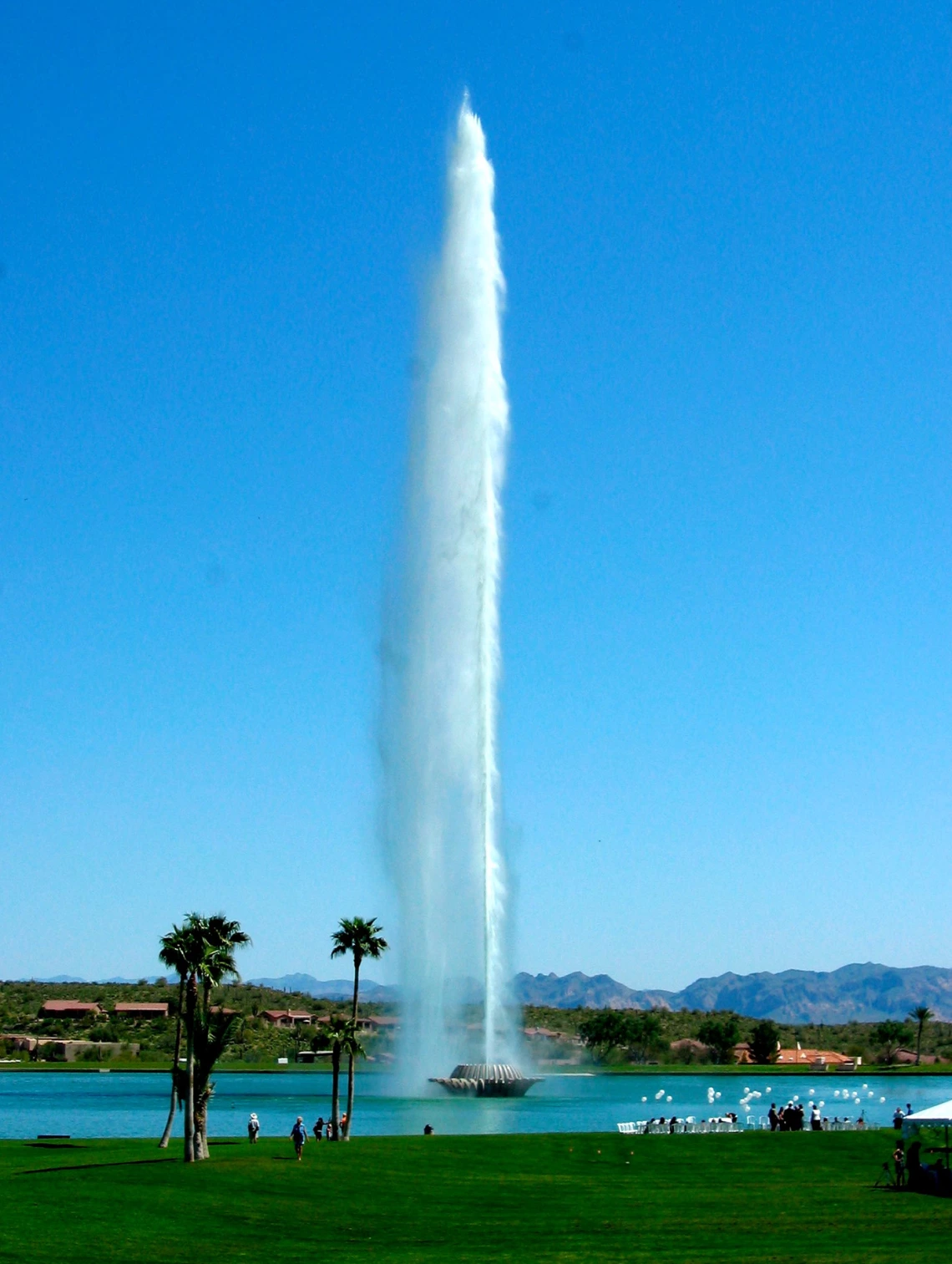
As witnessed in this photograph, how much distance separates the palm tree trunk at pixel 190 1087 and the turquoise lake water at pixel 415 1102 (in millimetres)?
20592

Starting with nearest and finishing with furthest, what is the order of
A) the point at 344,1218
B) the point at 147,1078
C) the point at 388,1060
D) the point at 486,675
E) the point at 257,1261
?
the point at 257,1261, the point at 344,1218, the point at 486,675, the point at 388,1060, the point at 147,1078

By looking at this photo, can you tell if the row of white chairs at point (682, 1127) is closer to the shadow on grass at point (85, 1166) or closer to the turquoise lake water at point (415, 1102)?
the turquoise lake water at point (415, 1102)

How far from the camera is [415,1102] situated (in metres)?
91.8

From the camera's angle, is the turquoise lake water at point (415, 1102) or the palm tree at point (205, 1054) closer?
the palm tree at point (205, 1054)

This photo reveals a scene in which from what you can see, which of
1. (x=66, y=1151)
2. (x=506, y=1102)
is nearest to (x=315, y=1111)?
(x=506, y=1102)

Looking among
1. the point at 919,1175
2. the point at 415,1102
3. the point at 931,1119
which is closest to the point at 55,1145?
the point at 919,1175

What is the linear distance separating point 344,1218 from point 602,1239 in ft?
24.1

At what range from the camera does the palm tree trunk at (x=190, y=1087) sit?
48.8m

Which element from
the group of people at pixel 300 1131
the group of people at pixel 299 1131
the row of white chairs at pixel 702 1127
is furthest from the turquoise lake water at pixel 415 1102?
the group of people at pixel 299 1131

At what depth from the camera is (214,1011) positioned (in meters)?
56.6

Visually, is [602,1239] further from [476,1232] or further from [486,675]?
[486,675]

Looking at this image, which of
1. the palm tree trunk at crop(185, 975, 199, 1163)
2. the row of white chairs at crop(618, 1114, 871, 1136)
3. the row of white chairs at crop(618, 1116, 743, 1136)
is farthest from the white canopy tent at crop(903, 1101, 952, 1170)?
the row of white chairs at crop(618, 1116, 743, 1136)

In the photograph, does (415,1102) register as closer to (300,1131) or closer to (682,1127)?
(682,1127)

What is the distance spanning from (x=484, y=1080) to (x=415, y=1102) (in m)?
5.34
